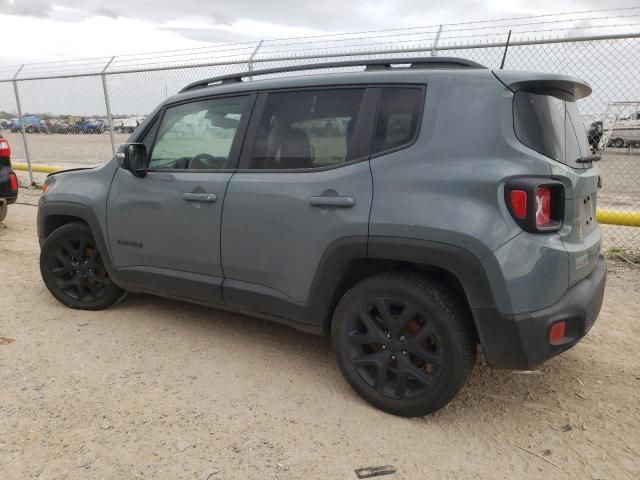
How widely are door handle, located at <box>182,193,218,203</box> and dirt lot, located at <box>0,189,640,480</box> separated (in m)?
1.05

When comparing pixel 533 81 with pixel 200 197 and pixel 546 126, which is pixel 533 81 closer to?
pixel 546 126

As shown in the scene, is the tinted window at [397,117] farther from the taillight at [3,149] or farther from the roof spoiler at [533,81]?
the taillight at [3,149]

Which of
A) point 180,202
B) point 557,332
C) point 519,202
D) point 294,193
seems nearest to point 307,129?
point 294,193

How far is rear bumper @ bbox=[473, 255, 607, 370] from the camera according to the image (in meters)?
2.35

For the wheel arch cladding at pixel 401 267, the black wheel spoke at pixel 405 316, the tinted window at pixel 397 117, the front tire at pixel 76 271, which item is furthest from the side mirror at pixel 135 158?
the black wheel spoke at pixel 405 316

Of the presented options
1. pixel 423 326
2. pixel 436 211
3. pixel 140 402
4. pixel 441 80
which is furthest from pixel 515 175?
pixel 140 402

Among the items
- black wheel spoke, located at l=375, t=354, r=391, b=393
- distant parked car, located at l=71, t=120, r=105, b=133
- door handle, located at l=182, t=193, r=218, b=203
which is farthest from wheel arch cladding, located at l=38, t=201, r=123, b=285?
distant parked car, located at l=71, t=120, r=105, b=133

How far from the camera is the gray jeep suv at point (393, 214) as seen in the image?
2361 millimetres

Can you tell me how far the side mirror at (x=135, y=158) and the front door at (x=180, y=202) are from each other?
0.06 metres

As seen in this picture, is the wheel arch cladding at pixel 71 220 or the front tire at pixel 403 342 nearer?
the front tire at pixel 403 342

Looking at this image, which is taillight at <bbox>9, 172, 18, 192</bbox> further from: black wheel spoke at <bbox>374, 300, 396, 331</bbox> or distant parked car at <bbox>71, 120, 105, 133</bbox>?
black wheel spoke at <bbox>374, 300, 396, 331</bbox>

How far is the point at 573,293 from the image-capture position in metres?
2.46

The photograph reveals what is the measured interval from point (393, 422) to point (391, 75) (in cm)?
187

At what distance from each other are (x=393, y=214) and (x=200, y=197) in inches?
52.8
